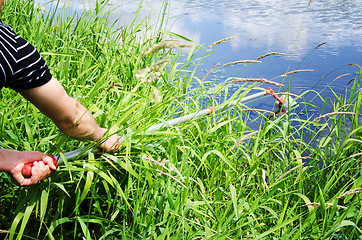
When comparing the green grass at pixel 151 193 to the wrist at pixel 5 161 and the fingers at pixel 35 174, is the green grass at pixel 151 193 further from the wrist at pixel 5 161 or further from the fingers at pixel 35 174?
the wrist at pixel 5 161

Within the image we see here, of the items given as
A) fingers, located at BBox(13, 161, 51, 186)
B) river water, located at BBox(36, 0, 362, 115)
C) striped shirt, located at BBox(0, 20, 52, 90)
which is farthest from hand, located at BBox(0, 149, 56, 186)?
river water, located at BBox(36, 0, 362, 115)

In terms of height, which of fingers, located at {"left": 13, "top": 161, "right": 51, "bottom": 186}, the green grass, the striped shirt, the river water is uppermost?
the striped shirt

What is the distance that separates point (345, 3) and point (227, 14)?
8.23ft

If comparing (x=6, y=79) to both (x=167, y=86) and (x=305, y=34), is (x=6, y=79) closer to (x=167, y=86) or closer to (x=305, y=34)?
(x=167, y=86)

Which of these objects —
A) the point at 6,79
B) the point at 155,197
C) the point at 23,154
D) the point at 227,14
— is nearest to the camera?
the point at 6,79

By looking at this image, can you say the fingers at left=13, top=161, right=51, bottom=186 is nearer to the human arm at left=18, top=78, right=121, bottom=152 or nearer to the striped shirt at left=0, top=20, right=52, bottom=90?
the human arm at left=18, top=78, right=121, bottom=152

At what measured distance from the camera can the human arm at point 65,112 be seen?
4.09 feet

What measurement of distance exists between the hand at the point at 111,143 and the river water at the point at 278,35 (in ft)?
5.79

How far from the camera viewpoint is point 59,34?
2895 mm

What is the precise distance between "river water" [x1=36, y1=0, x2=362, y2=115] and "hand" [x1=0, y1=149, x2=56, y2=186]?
1.99 metres

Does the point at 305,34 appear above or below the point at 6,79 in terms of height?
below

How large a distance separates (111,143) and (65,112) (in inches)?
→ 11.5

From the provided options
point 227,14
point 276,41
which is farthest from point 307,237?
point 227,14

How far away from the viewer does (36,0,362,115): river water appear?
13.8ft
